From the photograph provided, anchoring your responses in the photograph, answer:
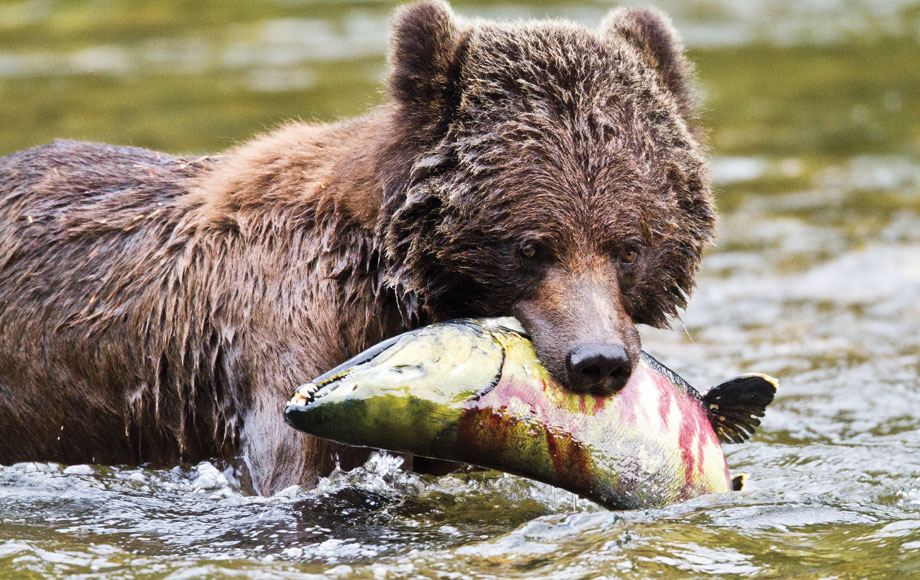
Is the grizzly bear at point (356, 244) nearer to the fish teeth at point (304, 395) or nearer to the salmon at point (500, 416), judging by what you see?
the salmon at point (500, 416)

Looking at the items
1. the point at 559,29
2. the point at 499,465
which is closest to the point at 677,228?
the point at 559,29

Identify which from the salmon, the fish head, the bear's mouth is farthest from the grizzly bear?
the bear's mouth

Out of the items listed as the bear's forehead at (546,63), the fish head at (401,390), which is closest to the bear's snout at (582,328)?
the fish head at (401,390)

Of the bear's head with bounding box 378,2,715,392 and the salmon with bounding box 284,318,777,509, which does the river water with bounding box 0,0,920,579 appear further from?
the bear's head with bounding box 378,2,715,392

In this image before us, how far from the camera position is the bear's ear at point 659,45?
5.90m

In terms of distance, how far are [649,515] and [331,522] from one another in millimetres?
1374

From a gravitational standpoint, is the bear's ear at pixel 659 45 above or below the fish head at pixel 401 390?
above

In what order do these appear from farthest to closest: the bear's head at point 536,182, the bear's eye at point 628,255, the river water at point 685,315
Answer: the bear's eye at point 628,255, the bear's head at point 536,182, the river water at point 685,315

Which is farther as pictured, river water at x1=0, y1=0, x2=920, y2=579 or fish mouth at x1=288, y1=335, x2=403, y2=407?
river water at x1=0, y1=0, x2=920, y2=579

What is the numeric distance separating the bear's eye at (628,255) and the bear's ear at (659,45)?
0.96 m

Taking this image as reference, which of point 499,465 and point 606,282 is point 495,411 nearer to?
point 499,465

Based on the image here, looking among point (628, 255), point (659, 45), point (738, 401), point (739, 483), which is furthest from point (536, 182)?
point (739, 483)

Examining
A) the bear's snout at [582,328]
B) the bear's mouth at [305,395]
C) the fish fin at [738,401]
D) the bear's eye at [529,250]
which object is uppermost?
the bear's eye at [529,250]

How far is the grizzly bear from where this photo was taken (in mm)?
5250
